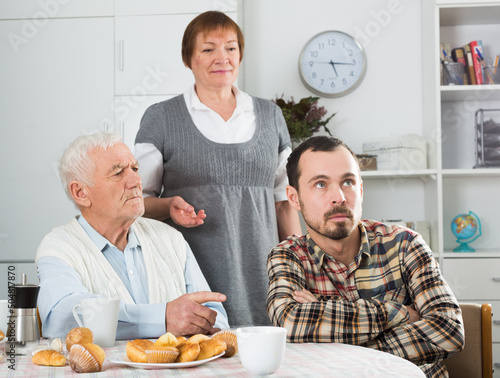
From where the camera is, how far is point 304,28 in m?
3.62

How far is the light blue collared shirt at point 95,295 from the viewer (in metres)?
1.33

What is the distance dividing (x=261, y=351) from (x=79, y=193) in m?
0.96

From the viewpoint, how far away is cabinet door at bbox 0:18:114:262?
3.35 metres

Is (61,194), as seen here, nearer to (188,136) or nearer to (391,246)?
(188,136)

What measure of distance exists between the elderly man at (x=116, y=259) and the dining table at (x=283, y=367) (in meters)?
0.24

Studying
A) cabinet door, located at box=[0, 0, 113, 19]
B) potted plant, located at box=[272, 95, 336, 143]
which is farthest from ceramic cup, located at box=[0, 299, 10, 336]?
cabinet door, located at box=[0, 0, 113, 19]

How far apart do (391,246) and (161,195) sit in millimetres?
923

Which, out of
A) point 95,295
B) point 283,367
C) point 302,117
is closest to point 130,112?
point 302,117

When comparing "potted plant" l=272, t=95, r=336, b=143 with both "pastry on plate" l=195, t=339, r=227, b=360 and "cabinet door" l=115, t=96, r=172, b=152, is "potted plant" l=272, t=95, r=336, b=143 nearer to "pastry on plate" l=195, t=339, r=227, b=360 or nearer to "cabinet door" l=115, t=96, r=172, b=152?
"cabinet door" l=115, t=96, r=172, b=152

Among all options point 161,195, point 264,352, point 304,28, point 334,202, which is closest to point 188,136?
point 161,195

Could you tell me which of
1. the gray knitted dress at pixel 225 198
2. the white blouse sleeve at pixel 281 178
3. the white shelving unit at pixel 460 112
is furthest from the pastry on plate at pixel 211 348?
the white shelving unit at pixel 460 112

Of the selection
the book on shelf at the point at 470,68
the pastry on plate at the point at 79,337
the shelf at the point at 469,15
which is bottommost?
the pastry on plate at the point at 79,337

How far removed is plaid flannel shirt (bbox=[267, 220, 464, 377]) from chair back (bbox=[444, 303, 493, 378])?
16cm

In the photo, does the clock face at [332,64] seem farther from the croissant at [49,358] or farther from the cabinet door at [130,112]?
the croissant at [49,358]
